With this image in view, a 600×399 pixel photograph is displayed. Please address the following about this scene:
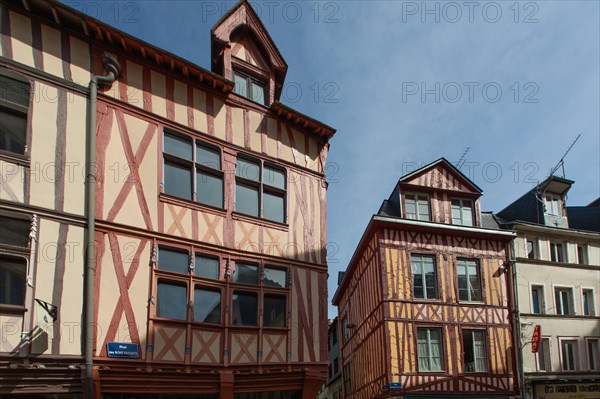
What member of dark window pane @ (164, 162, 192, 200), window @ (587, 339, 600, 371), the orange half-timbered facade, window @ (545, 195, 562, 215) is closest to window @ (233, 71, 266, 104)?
dark window pane @ (164, 162, 192, 200)

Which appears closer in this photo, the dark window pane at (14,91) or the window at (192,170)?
the dark window pane at (14,91)

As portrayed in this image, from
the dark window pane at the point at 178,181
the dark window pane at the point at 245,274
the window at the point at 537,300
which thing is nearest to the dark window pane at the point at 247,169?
the dark window pane at the point at 178,181

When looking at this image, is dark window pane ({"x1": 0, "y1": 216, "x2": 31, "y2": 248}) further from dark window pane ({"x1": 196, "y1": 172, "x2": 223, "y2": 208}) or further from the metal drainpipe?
dark window pane ({"x1": 196, "y1": 172, "x2": 223, "y2": 208})

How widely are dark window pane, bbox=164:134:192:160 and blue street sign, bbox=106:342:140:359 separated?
3.55 meters

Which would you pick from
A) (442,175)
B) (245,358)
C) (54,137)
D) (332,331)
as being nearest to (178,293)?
→ (245,358)

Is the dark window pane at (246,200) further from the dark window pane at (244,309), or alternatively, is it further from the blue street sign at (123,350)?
the blue street sign at (123,350)

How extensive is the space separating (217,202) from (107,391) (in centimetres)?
387

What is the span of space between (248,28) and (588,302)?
57.3 feet

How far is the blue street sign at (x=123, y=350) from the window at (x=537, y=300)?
16.2 meters

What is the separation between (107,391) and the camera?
9.00 meters

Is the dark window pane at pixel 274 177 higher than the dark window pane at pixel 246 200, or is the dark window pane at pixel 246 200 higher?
the dark window pane at pixel 274 177

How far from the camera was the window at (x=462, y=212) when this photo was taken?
21.6 metres

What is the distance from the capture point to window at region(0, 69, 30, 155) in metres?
8.86

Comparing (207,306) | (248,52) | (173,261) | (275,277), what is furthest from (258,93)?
(207,306)
